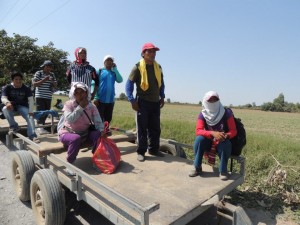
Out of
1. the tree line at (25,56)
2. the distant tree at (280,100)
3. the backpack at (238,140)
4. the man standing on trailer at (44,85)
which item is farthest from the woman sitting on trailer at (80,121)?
the distant tree at (280,100)

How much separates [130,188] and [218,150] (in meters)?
1.38

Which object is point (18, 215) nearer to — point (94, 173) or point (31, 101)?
point (94, 173)

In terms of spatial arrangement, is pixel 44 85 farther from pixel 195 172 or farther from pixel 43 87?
pixel 195 172

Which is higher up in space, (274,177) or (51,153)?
(51,153)

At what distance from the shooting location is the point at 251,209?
14.0 feet

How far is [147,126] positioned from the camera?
4.90 metres

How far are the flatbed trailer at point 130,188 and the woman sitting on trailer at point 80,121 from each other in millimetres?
271

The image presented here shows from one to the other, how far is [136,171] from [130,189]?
0.64 m

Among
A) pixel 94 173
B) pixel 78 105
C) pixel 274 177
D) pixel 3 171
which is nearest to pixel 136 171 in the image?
pixel 94 173

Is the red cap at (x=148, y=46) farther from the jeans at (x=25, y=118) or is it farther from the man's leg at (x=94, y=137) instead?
the jeans at (x=25, y=118)

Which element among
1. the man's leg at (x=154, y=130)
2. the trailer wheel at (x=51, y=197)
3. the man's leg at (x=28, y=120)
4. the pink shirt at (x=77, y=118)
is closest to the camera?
the trailer wheel at (x=51, y=197)

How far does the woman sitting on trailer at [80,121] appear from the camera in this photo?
422cm

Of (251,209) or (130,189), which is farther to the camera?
(251,209)

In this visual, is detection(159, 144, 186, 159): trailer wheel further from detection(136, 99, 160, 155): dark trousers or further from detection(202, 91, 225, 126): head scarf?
detection(202, 91, 225, 126): head scarf
